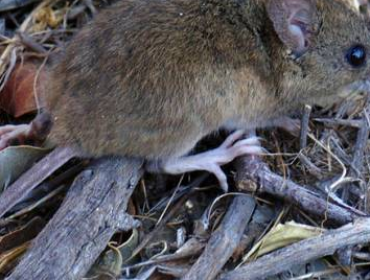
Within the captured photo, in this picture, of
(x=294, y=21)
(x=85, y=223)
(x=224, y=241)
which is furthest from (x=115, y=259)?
(x=294, y=21)

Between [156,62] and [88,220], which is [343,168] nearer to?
[156,62]

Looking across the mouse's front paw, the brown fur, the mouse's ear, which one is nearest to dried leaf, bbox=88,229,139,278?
the brown fur

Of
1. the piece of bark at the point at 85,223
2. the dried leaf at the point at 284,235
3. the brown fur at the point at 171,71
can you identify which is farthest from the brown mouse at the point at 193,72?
the dried leaf at the point at 284,235

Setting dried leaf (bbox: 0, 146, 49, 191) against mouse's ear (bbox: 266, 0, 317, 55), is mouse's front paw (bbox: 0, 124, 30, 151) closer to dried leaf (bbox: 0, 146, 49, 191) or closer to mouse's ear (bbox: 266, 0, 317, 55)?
dried leaf (bbox: 0, 146, 49, 191)

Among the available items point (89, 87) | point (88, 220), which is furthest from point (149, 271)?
point (89, 87)

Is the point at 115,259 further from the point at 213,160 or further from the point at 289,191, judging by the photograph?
the point at 289,191
